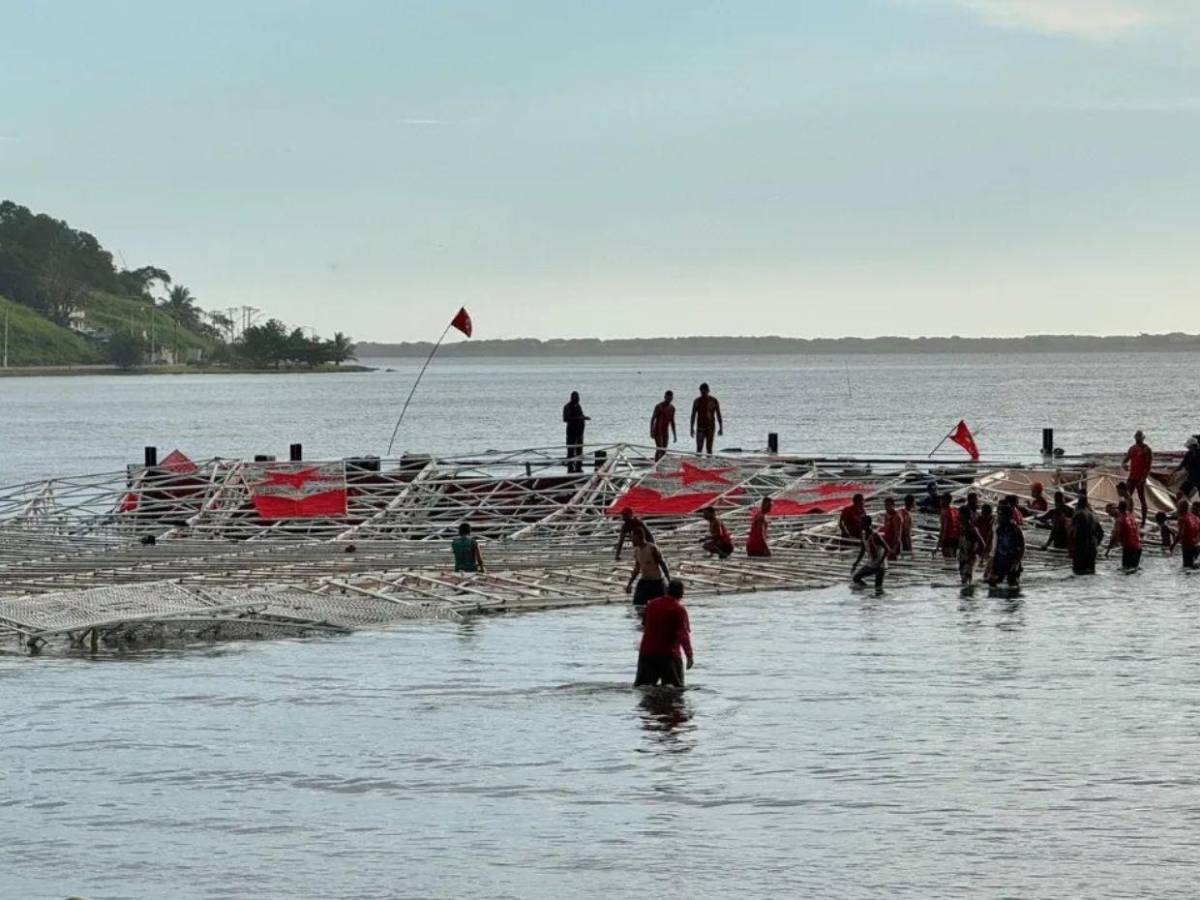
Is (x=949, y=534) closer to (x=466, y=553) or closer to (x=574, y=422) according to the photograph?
(x=466, y=553)

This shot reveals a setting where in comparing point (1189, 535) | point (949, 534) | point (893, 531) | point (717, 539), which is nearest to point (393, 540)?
point (717, 539)

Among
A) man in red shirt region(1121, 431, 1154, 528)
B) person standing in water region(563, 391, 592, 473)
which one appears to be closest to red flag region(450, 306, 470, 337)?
person standing in water region(563, 391, 592, 473)

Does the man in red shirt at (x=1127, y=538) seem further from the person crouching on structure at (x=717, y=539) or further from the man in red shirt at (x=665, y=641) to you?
the man in red shirt at (x=665, y=641)

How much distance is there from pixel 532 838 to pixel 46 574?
59.3ft

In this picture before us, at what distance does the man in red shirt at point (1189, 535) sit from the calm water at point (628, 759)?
460 cm

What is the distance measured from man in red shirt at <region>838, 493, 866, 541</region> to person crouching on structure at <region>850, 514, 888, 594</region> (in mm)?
186

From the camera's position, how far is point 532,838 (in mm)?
18750

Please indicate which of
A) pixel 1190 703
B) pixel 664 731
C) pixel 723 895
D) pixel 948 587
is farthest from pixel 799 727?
pixel 948 587

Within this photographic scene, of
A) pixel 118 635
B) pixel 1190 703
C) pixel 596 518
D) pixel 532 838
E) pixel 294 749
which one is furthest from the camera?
pixel 596 518

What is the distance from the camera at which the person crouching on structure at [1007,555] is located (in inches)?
1454

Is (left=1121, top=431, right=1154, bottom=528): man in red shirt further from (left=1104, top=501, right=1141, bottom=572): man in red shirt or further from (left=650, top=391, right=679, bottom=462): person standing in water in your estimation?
(left=650, top=391, right=679, bottom=462): person standing in water

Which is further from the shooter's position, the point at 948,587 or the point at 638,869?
the point at 948,587

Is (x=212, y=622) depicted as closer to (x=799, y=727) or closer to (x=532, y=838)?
(x=799, y=727)

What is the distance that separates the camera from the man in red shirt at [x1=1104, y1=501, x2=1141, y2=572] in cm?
4019
